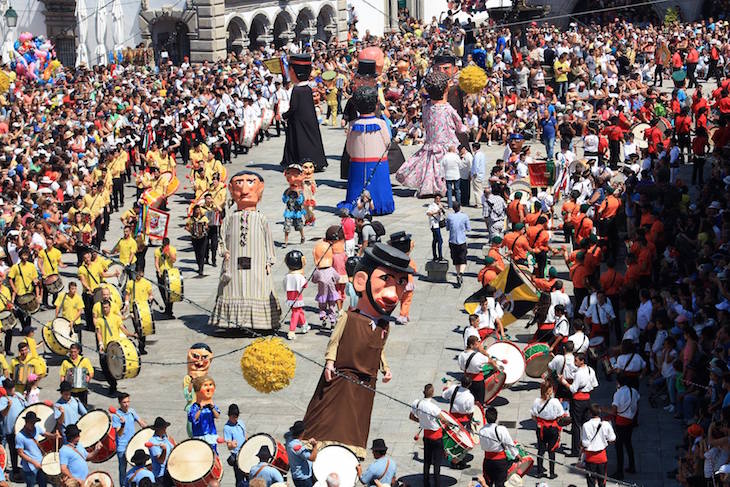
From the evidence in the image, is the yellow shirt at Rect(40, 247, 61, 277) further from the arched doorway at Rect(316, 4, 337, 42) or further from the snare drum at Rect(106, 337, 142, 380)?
the arched doorway at Rect(316, 4, 337, 42)

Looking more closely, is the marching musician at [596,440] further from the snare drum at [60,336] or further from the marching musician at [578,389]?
the snare drum at [60,336]

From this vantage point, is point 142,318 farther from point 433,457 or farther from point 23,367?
point 433,457

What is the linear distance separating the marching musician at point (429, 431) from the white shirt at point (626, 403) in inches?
83.1

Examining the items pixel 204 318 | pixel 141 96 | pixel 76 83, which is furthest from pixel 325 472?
pixel 76 83

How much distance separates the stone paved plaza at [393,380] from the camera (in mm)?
16797

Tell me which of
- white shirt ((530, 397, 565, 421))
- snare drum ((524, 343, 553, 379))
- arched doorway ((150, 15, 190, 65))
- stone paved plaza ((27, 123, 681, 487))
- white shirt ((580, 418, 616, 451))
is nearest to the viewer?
white shirt ((580, 418, 616, 451))

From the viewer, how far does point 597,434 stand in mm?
15336

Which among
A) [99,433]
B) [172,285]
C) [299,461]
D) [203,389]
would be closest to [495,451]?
[299,461]

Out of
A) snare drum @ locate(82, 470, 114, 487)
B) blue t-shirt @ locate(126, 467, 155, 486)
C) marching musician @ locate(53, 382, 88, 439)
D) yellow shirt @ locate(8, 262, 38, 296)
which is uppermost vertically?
yellow shirt @ locate(8, 262, 38, 296)

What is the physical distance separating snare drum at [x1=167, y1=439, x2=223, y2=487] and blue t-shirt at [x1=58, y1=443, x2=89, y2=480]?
3.52 ft

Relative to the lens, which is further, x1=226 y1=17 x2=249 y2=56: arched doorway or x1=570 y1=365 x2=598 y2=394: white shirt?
x1=226 y1=17 x2=249 y2=56: arched doorway

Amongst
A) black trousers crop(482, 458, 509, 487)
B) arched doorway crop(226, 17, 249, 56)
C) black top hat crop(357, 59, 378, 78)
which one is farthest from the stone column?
black trousers crop(482, 458, 509, 487)

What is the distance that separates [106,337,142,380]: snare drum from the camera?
61.6ft

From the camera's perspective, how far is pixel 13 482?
54.5ft
